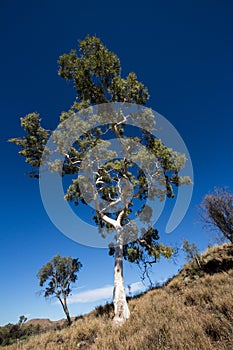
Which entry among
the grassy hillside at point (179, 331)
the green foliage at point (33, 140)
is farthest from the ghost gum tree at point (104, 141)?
the grassy hillside at point (179, 331)

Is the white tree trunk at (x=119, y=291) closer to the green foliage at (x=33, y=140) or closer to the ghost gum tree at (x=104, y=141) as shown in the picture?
the ghost gum tree at (x=104, y=141)

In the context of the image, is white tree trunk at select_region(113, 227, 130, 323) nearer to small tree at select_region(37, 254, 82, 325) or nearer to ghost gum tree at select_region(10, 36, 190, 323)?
ghost gum tree at select_region(10, 36, 190, 323)

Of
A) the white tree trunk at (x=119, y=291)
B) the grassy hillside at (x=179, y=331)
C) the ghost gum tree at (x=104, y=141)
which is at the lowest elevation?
the grassy hillside at (x=179, y=331)

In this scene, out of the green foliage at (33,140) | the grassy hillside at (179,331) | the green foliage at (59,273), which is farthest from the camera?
the green foliage at (59,273)

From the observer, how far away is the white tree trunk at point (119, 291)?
846 cm

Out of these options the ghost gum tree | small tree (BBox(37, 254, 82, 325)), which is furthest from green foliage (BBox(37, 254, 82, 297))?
the ghost gum tree

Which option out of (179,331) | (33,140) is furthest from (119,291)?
(33,140)

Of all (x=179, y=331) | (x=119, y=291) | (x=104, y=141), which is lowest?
(x=179, y=331)

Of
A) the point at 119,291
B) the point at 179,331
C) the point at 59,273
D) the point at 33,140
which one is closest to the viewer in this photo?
the point at 179,331

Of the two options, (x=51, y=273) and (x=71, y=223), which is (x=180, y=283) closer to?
(x=71, y=223)

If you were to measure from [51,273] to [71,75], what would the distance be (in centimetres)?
2550

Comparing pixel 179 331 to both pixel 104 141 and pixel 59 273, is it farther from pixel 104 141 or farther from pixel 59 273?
pixel 59 273

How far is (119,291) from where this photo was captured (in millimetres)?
9344

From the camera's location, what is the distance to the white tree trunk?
27.8 ft
